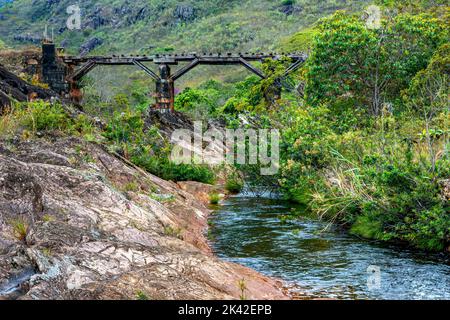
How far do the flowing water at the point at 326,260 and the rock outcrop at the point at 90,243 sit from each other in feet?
2.65

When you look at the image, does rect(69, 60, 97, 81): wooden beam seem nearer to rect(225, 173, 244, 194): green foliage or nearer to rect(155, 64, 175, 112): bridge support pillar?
rect(155, 64, 175, 112): bridge support pillar

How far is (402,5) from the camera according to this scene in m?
34.6

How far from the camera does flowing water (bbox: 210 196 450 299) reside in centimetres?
1171

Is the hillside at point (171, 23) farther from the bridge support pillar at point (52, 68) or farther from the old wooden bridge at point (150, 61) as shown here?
the bridge support pillar at point (52, 68)

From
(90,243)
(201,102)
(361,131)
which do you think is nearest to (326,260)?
(90,243)

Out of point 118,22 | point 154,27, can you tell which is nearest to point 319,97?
point 154,27

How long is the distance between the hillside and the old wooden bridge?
3248cm

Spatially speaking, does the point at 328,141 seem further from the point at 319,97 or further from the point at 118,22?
the point at 118,22

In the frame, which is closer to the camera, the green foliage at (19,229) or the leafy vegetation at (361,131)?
the green foliage at (19,229)

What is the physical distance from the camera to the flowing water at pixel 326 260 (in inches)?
461

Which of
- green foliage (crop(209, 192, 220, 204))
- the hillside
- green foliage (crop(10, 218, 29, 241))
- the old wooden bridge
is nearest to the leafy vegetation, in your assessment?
green foliage (crop(209, 192, 220, 204))

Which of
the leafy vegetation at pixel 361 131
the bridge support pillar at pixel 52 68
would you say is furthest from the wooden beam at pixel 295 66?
the bridge support pillar at pixel 52 68

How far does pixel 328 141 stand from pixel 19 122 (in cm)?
955

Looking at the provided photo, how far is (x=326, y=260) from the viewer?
1402 cm
